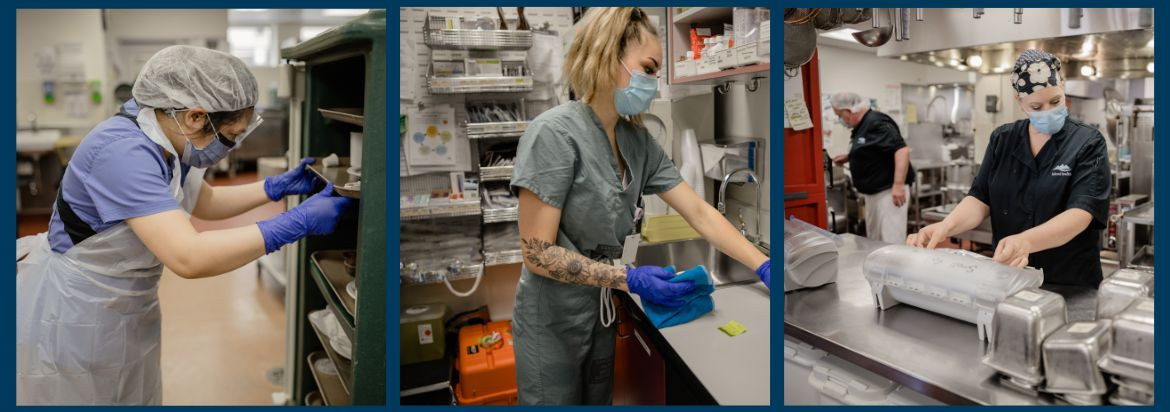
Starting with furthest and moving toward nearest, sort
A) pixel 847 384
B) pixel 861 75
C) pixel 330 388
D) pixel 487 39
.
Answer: pixel 330 388 → pixel 861 75 → pixel 487 39 → pixel 847 384

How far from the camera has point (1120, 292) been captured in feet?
4.71

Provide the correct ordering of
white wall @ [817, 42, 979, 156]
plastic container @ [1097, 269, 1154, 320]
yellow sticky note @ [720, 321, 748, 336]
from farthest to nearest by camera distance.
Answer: white wall @ [817, 42, 979, 156]
yellow sticky note @ [720, 321, 748, 336]
plastic container @ [1097, 269, 1154, 320]

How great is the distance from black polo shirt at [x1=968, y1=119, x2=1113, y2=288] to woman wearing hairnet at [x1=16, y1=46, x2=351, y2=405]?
2.05 metres

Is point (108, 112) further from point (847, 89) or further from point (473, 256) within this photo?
point (847, 89)

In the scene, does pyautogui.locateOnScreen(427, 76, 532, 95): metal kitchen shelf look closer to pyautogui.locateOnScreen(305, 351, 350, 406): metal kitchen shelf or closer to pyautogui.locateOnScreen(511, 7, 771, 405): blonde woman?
pyautogui.locateOnScreen(511, 7, 771, 405): blonde woman

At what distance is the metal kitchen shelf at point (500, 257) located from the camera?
218cm

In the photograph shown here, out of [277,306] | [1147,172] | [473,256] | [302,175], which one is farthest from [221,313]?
[1147,172]

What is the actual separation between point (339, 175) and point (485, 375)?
2.67 feet

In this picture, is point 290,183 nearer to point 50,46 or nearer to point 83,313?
point 83,313

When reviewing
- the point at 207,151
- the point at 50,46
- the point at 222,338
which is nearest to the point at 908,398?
the point at 207,151

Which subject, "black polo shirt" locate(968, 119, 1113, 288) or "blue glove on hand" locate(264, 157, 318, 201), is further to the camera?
"blue glove on hand" locate(264, 157, 318, 201)

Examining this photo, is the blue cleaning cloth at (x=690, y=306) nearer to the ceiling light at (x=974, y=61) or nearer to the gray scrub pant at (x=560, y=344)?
the gray scrub pant at (x=560, y=344)

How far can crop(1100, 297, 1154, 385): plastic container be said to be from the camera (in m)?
1.23

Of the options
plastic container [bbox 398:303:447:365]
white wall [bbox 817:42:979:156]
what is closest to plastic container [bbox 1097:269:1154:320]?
white wall [bbox 817:42:979:156]
